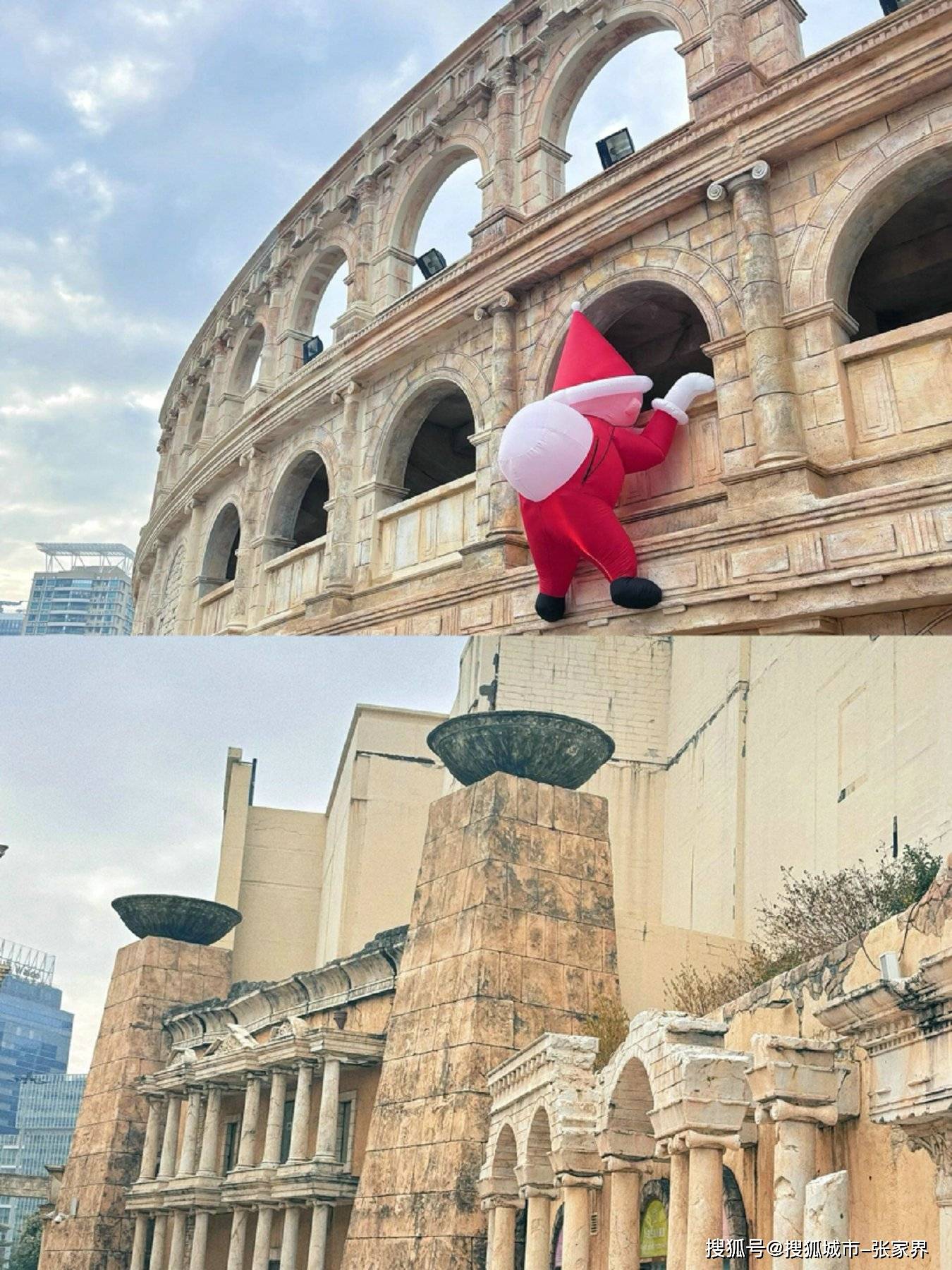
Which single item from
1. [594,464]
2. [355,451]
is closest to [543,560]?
[594,464]

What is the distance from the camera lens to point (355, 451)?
1479cm

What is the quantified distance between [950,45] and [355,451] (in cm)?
756

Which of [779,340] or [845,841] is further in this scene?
[779,340]

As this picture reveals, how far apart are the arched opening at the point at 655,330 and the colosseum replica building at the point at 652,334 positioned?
0.05m

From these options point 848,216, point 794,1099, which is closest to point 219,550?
point 848,216

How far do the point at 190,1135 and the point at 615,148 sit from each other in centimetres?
944

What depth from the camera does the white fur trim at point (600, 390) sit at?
10320mm

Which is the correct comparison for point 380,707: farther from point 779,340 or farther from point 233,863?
point 779,340

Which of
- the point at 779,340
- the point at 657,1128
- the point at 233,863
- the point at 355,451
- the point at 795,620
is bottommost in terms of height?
the point at 657,1128

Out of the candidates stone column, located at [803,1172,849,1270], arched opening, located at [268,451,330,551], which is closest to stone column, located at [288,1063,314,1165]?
stone column, located at [803,1172,849,1270]

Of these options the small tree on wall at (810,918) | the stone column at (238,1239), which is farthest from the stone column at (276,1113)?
the small tree on wall at (810,918)

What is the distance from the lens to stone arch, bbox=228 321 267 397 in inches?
766

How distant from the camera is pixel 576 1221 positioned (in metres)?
7.28

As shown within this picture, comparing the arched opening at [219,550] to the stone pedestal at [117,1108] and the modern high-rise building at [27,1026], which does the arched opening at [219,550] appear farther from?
the modern high-rise building at [27,1026]
